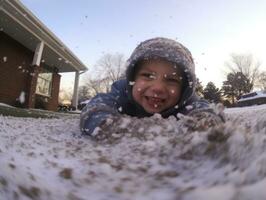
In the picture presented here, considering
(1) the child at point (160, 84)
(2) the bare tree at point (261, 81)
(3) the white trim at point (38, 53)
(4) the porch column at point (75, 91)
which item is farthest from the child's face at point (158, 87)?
(2) the bare tree at point (261, 81)

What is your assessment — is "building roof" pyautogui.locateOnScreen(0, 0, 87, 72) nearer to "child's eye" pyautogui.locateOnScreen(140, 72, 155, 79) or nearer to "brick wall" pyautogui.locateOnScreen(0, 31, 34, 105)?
"brick wall" pyautogui.locateOnScreen(0, 31, 34, 105)

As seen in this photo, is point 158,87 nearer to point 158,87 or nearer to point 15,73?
point 158,87

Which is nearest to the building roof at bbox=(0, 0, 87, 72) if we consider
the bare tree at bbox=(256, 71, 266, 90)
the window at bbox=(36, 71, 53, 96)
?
the window at bbox=(36, 71, 53, 96)

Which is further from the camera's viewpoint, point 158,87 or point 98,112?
point 158,87

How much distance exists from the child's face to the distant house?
8733mm

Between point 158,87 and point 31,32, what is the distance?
11425mm

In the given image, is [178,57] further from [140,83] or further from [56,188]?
[56,188]

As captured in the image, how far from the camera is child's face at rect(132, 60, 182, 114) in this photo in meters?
2.37

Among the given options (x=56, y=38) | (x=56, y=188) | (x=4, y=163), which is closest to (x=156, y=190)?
(x=56, y=188)

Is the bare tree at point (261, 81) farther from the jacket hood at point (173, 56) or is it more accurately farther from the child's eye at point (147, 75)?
the child's eye at point (147, 75)

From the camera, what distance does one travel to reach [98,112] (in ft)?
6.58

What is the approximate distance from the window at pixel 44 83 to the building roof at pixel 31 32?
68 centimetres

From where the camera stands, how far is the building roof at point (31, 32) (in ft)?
35.5

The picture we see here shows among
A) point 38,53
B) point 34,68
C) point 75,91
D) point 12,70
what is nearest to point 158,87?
point 38,53
